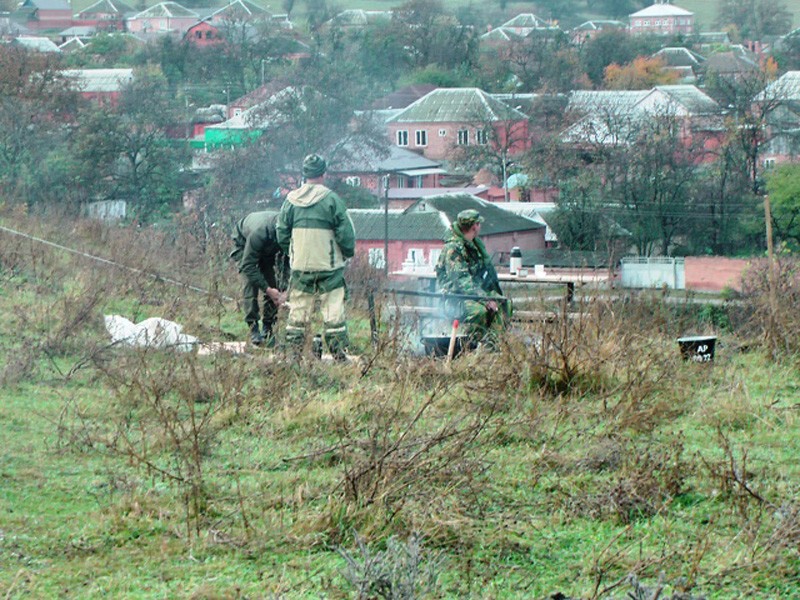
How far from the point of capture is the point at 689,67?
83812mm

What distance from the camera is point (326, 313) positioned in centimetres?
902

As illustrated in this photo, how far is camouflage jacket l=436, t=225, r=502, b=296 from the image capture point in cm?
922

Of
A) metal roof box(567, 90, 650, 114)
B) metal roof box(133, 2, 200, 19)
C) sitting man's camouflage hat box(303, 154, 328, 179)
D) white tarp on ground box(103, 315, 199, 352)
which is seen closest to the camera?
white tarp on ground box(103, 315, 199, 352)

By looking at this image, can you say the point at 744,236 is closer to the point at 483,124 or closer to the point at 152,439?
the point at 483,124

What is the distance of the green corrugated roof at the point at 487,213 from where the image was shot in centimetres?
4141

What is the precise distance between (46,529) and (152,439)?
138cm

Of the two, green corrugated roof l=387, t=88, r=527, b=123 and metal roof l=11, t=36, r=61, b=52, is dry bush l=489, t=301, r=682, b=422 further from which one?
green corrugated roof l=387, t=88, r=527, b=123

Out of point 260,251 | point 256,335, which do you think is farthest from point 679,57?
point 256,335

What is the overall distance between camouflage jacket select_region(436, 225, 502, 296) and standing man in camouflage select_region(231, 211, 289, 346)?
123 centimetres

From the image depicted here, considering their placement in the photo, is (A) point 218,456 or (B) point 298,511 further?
(A) point 218,456

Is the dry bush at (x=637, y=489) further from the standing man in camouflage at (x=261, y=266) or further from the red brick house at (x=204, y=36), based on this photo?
the red brick house at (x=204, y=36)

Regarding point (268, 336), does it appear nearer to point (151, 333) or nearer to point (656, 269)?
Answer: point (151, 333)

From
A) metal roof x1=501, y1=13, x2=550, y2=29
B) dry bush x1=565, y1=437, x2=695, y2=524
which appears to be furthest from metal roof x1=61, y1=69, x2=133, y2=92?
metal roof x1=501, y1=13, x2=550, y2=29

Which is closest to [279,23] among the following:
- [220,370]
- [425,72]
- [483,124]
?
[425,72]
